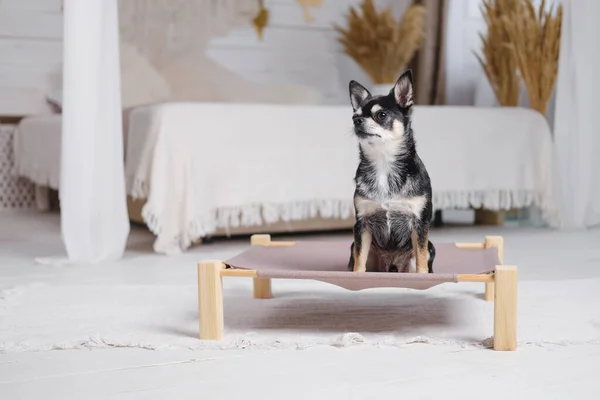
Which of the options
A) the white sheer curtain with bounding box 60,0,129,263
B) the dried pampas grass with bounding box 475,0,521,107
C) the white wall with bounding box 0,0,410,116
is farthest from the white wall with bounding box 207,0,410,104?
the white sheer curtain with bounding box 60,0,129,263

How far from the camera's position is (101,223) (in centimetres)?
279

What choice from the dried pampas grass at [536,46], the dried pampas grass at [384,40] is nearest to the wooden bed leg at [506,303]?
the dried pampas grass at [536,46]

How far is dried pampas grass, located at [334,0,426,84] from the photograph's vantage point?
168 inches

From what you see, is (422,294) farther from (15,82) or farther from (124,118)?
(15,82)

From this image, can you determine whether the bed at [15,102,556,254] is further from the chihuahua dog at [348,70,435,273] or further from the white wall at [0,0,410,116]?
the white wall at [0,0,410,116]

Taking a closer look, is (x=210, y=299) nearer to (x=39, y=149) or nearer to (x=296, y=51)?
(x=39, y=149)

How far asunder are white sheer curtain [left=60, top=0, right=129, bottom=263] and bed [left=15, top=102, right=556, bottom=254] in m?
0.17

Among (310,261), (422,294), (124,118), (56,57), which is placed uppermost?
(56,57)

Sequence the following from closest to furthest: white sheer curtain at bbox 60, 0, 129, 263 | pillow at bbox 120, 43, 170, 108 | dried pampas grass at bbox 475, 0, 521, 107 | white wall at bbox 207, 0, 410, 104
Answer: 1. white sheer curtain at bbox 60, 0, 129, 263
2. dried pampas grass at bbox 475, 0, 521, 107
3. pillow at bbox 120, 43, 170, 108
4. white wall at bbox 207, 0, 410, 104

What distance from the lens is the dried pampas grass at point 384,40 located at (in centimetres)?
428

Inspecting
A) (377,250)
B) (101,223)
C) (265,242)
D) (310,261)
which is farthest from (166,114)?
(377,250)

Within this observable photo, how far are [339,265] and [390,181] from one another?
0.31 m

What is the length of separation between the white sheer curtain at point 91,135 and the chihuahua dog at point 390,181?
1361 mm

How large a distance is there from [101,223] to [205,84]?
2.60m
